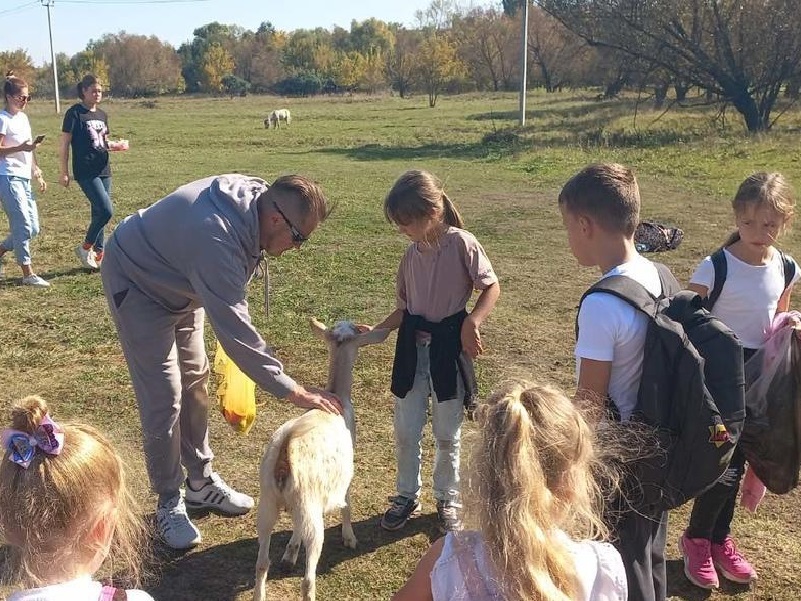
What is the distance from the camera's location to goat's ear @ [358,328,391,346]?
13.7ft

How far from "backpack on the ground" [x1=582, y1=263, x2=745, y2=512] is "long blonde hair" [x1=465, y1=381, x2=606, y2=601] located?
0.58m

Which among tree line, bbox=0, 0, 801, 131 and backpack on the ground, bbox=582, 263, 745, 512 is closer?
backpack on the ground, bbox=582, 263, 745, 512

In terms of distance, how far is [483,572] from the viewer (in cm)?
195

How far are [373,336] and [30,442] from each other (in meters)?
2.47

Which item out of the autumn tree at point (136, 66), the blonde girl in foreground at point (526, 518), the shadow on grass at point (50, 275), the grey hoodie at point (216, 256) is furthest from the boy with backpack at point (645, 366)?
the autumn tree at point (136, 66)

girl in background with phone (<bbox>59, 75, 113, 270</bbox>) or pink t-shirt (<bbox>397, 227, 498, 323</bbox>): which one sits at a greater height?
girl in background with phone (<bbox>59, 75, 113, 270</bbox>)

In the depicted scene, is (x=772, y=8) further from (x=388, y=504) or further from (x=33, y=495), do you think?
A: (x=33, y=495)

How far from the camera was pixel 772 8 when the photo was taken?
24156mm

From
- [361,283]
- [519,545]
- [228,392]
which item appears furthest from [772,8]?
[519,545]

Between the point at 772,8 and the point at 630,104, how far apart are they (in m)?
15.7

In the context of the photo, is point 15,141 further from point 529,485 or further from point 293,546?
point 529,485

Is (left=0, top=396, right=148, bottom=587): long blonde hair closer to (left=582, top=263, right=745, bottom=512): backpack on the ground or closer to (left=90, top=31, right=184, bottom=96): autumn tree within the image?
(left=582, top=263, right=745, bottom=512): backpack on the ground

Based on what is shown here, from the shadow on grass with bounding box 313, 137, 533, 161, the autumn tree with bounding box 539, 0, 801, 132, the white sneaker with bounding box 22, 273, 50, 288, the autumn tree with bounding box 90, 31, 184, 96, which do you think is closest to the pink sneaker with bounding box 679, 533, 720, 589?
the white sneaker with bounding box 22, 273, 50, 288

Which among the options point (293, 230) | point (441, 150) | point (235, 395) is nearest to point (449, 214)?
point (293, 230)
